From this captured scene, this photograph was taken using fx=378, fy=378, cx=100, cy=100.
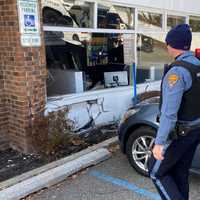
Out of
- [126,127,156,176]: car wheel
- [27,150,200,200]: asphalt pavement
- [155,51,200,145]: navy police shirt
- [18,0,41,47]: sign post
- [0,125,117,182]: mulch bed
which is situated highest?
[18,0,41,47]: sign post

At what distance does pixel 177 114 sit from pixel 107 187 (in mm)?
1852

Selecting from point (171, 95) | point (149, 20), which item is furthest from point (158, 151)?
point (149, 20)

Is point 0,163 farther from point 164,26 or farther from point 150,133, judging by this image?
point 164,26

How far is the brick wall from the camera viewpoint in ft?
17.4

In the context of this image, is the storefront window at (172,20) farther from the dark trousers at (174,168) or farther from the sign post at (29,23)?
the dark trousers at (174,168)

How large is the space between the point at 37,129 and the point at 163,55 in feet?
15.9

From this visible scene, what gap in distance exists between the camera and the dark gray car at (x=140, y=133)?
4.70m

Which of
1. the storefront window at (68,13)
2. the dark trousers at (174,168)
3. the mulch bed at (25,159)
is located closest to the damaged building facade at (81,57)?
the storefront window at (68,13)

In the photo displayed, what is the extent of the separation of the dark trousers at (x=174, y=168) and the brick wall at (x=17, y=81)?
2665 millimetres

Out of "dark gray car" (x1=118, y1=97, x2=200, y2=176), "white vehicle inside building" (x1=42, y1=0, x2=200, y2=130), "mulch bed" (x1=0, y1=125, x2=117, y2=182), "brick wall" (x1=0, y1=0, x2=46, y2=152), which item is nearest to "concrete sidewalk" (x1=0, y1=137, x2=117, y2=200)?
"mulch bed" (x1=0, y1=125, x2=117, y2=182)

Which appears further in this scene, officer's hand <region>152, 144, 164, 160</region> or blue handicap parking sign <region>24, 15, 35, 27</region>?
blue handicap parking sign <region>24, 15, 35, 27</region>

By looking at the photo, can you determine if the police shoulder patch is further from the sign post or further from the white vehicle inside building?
the white vehicle inside building

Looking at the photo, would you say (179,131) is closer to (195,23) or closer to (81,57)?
(81,57)

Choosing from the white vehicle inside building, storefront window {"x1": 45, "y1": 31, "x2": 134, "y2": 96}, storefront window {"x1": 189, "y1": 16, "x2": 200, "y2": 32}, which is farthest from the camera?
storefront window {"x1": 189, "y1": 16, "x2": 200, "y2": 32}
